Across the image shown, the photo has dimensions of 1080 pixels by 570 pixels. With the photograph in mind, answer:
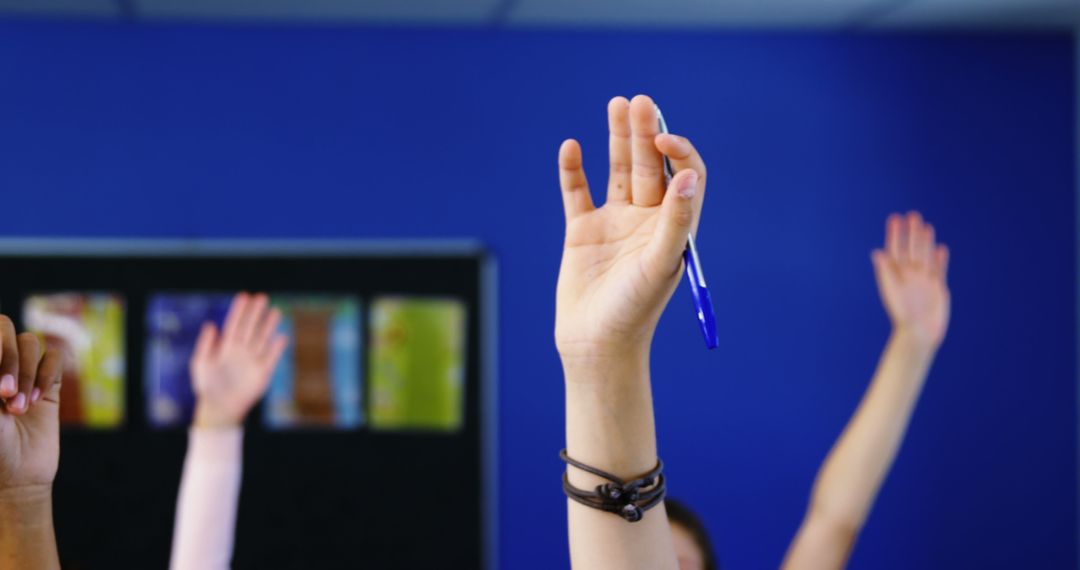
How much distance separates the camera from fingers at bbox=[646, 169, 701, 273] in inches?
31.5

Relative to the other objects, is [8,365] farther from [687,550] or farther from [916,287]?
[916,287]

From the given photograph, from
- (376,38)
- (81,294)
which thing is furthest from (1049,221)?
(81,294)

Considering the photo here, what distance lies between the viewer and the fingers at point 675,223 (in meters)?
0.80

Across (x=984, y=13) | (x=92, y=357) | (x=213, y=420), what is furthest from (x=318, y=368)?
(x=984, y=13)

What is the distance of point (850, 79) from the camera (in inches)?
150

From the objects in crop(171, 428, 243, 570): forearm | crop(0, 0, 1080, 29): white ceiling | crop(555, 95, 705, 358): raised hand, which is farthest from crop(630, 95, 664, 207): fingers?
crop(0, 0, 1080, 29): white ceiling

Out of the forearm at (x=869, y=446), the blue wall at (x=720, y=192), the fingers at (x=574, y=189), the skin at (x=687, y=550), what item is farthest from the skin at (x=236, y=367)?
the blue wall at (x=720, y=192)

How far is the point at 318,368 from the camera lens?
354 cm

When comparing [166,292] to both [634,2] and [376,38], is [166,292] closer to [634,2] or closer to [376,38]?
[376,38]

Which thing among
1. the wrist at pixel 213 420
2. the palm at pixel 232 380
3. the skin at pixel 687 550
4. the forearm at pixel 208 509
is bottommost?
the skin at pixel 687 550

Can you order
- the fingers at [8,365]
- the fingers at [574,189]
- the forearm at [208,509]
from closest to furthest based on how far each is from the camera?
1. the fingers at [8,365]
2. the fingers at [574,189]
3. the forearm at [208,509]

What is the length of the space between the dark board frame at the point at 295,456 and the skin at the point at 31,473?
263 centimetres

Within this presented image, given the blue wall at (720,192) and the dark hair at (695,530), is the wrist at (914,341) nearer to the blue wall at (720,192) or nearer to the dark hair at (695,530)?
the dark hair at (695,530)

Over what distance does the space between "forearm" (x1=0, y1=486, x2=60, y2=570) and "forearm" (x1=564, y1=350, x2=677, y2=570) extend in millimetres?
406
